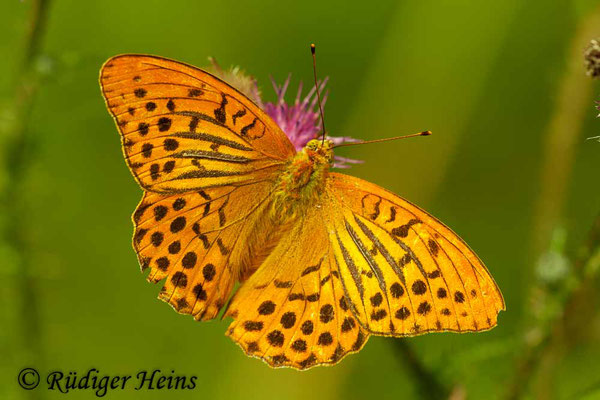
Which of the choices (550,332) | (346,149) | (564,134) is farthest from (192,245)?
(346,149)

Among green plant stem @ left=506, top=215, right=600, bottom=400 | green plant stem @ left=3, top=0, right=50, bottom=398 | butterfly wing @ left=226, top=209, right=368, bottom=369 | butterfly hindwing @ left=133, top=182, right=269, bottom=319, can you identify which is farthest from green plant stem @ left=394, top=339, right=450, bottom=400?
green plant stem @ left=3, top=0, right=50, bottom=398

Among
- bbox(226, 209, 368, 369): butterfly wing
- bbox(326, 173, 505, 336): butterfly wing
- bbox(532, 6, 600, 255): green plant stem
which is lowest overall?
bbox(226, 209, 368, 369): butterfly wing

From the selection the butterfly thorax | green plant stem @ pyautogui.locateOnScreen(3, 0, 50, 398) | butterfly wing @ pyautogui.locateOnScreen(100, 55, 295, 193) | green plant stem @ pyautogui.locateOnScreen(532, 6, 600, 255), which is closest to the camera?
butterfly wing @ pyautogui.locateOnScreen(100, 55, 295, 193)

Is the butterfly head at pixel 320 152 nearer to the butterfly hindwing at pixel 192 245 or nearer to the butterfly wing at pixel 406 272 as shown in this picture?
the butterfly wing at pixel 406 272

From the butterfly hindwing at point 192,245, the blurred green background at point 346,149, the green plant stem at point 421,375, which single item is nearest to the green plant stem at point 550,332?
the green plant stem at point 421,375

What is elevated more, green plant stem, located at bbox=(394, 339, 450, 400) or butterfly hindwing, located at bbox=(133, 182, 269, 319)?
butterfly hindwing, located at bbox=(133, 182, 269, 319)

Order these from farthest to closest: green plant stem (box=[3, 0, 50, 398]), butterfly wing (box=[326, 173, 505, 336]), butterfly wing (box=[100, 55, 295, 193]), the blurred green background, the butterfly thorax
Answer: the blurred green background < green plant stem (box=[3, 0, 50, 398]) < the butterfly thorax < butterfly wing (box=[100, 55, 295, 193]) < butterfly wing (box=[326, 173, 505, 336])

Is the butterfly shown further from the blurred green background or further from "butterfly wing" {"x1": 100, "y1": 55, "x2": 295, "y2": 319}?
the blurred green background
